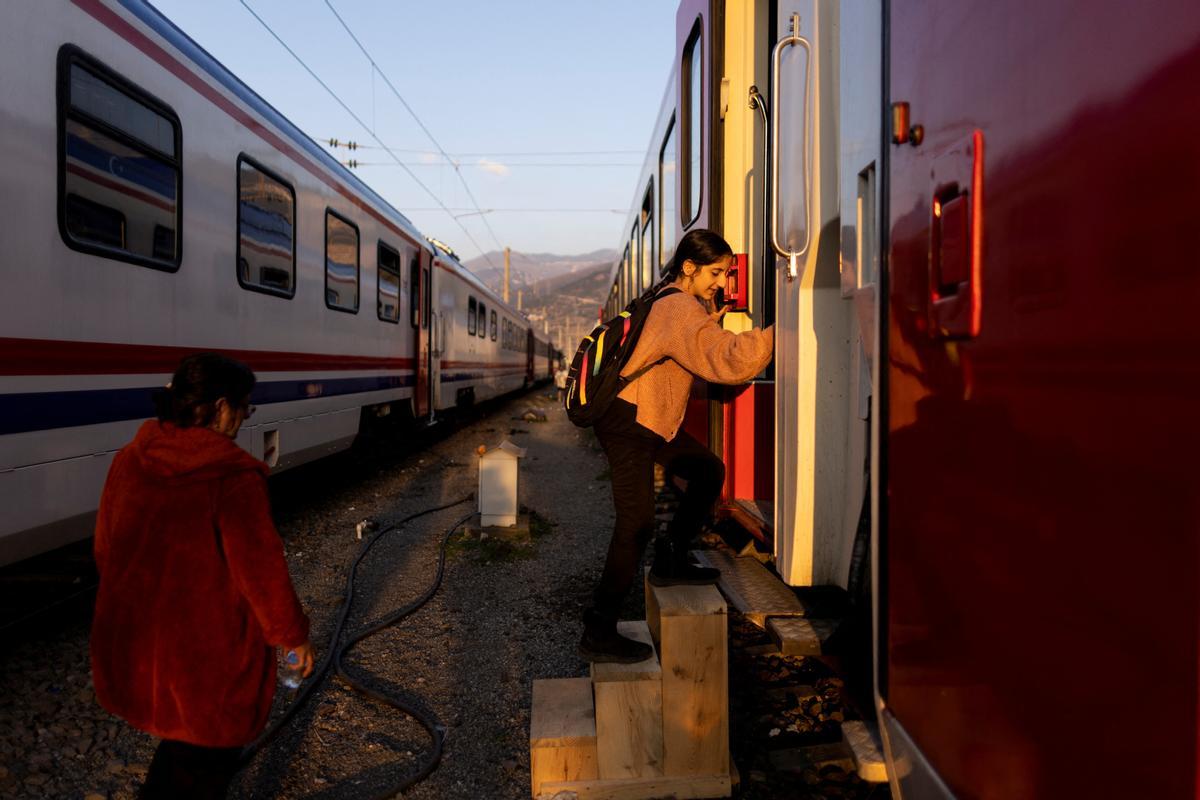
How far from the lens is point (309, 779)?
2686 mm

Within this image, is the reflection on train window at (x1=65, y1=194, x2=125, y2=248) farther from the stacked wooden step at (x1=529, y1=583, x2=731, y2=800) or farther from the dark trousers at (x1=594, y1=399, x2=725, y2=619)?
the stacked wooden step at (x1=529, y1=583, x2=731, y2=800)

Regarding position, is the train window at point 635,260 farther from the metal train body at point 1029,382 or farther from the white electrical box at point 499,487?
the metal train body at point 1029,382

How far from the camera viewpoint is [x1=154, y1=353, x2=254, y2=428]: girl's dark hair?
72.8 inches

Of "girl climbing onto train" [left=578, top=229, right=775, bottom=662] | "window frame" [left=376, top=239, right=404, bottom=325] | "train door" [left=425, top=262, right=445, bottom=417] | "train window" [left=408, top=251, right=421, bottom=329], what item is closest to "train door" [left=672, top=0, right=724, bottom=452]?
"girl climbing onto train" [left=578, top=229, right=775, bottom=662]

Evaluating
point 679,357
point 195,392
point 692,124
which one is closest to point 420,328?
point 692,124

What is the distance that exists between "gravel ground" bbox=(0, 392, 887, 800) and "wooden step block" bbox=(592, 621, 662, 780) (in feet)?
1.15

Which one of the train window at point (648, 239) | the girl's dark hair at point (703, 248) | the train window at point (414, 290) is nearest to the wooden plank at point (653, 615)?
the girl's dark hair at point (703, 248)

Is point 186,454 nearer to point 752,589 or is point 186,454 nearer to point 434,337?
point 752,589

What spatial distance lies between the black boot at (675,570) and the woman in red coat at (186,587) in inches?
54.4

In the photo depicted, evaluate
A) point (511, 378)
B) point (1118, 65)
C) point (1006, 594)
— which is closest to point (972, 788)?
point (1006, 594)

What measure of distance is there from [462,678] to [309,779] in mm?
899

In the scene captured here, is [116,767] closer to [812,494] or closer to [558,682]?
[558,682]

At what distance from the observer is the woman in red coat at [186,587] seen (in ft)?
5.85

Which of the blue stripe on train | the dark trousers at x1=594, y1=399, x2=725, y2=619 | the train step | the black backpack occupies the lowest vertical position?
the train step
